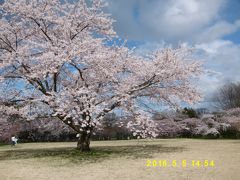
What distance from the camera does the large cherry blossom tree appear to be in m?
14.6

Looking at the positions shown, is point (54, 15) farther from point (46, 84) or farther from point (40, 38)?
point (46, 84)

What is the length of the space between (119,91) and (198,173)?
7.19 metres

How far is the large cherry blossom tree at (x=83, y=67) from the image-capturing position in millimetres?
14617

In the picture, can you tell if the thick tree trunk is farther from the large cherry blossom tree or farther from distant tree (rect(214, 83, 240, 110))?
distant tree (rect(214, 83, 240, 110))

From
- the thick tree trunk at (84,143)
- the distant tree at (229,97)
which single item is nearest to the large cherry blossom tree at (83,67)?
the thick tree trunk at (84,143)

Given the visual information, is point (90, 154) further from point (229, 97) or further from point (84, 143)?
point (229, 97)

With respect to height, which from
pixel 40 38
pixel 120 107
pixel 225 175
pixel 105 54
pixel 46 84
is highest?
pixel 40 38

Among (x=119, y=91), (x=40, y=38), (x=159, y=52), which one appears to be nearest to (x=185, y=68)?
(x=159, y=52)

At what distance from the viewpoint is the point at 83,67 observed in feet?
52.5

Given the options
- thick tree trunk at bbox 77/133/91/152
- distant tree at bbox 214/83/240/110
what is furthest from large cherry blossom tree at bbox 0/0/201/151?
distant tree at bbox 214/83/240/110

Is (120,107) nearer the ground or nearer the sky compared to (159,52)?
nearer the ground

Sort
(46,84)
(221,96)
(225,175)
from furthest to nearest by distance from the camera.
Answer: (221,96), (46,84), (225,175)

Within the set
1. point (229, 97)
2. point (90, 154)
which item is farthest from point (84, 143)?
point (229, 97)

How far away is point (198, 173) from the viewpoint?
923 cm
